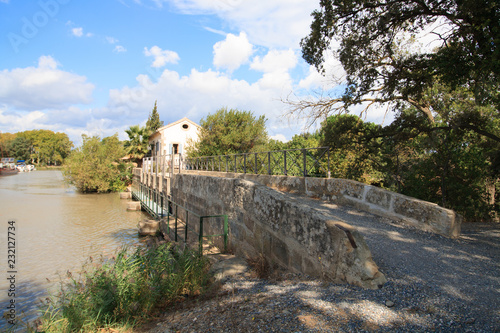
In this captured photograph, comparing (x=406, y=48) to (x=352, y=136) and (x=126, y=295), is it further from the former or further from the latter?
(x=126, y=295)

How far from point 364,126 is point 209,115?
21.3m

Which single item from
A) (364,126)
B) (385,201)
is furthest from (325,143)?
(385,201)

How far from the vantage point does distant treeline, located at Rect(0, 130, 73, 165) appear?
295 ft

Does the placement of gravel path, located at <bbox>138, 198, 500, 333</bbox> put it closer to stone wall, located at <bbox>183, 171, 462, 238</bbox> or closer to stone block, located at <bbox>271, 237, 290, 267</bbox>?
stone block, located at <bbox>271, 237, 290, 267</bbox>

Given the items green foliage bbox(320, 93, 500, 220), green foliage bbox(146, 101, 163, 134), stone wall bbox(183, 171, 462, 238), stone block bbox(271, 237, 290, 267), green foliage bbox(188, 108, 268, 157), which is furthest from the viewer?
green foliage bbox(146, 101, 163, 134)

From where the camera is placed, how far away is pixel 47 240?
12000mm

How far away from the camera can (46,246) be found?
11117mm

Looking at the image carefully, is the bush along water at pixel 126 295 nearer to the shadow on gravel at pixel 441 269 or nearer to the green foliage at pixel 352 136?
the shadow on gravel at pixel 441 269

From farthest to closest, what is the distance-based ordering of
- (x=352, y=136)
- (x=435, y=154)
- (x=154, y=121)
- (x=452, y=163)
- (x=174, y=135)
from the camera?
(x=154, y=121) < (x=174, y=135) < (x=352, y=136) < (x=435, y=154) < (x=452, y=163)

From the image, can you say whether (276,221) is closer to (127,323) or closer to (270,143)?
(127,323)

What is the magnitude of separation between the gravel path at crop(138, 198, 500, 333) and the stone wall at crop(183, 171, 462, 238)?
57 centimetres

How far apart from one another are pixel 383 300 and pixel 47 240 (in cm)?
1313

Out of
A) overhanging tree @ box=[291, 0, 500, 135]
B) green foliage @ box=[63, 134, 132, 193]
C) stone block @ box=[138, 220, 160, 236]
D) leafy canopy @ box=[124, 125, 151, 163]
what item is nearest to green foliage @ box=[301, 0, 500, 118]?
overhanging tree @ box=[291, 0, 500, 135]

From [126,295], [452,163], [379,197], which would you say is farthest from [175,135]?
[126,295]
